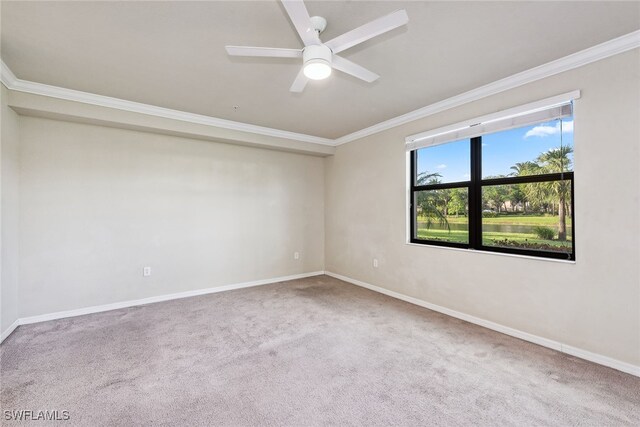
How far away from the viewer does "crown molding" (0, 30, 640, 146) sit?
225 centimetres

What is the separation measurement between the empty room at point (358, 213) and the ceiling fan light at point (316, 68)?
0.02 meters

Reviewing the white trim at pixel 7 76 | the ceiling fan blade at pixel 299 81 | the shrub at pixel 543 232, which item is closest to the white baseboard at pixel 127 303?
the white trim at pixel 7 76

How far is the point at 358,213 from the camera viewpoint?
4.69 metres

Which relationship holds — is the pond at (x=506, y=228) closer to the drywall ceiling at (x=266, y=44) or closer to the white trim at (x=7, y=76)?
the drywall ceiling at (x=266, y=44)

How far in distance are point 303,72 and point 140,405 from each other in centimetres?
247

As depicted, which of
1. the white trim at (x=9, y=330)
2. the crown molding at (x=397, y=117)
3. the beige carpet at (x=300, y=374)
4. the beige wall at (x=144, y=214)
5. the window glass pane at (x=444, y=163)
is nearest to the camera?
the beige carpet at (x=300, y=374)

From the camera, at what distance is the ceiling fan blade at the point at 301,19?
1434 mm

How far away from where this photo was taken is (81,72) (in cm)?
266

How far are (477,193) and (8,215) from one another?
195 inches

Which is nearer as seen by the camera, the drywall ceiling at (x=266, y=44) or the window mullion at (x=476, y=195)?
the drywall ceiling at (x=266, y=44)

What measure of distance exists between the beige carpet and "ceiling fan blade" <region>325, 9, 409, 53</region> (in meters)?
2.29

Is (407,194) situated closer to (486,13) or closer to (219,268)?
(486,13)

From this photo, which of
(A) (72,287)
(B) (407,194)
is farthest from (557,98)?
(A) (72,287)

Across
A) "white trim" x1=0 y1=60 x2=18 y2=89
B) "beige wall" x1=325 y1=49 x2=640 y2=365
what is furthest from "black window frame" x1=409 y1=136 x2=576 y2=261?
"white trim" x1=0 y1=60 x2=18 y2=89
